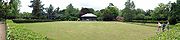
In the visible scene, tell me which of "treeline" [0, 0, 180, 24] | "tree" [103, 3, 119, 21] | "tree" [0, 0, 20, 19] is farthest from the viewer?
"tree" [103, 3, 119, 21]

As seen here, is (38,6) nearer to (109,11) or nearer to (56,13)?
(56,13)

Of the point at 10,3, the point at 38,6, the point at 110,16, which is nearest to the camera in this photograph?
the point at 10,3

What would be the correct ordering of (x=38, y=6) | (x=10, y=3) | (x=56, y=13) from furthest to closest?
(x=56, y=13) < (x=38, y=6) < (x=10, y=3)

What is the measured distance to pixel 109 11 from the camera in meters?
76.3

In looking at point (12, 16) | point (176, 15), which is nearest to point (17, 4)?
point (12, 16)

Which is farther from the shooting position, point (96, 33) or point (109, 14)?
point (109, 14)

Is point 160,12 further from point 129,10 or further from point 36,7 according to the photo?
point 36,7

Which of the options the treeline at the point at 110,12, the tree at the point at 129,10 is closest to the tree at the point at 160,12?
the treeline at the point at 110,12

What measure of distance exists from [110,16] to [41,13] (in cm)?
1924

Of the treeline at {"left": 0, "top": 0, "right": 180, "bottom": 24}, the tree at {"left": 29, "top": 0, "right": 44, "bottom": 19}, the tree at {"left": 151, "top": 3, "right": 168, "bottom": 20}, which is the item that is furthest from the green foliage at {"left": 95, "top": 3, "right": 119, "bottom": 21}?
the tree at {"left": 29, "top": 0, "right": 44, "bottom": 19}

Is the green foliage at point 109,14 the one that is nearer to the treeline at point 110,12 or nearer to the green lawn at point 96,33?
the treeline at point 110,12

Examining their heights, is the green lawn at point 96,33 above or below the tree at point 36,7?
below

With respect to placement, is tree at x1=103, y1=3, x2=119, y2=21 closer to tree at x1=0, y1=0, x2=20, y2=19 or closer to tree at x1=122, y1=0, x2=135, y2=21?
tree at x1=122, y1=0, x2=135, y2=21

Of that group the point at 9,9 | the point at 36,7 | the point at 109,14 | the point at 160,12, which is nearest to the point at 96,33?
the point at 160,12
